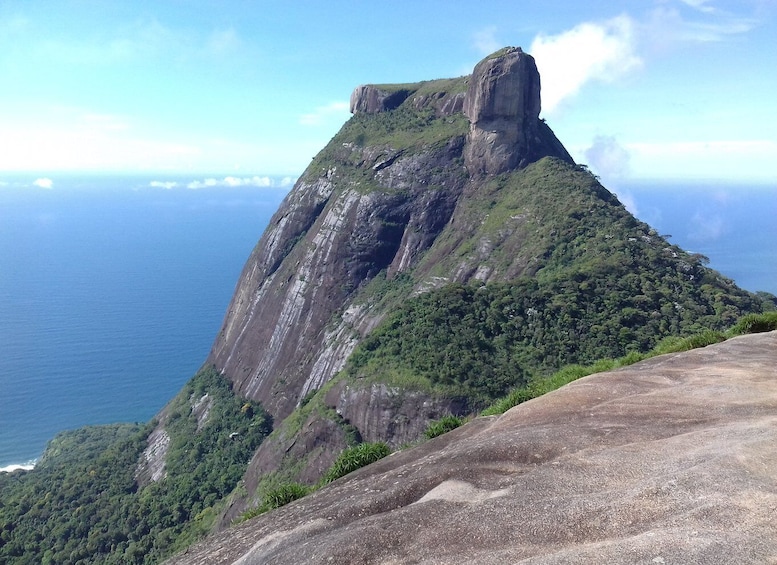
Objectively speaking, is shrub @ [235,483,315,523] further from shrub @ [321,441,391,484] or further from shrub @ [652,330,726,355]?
shrub @ [652,330,726,355]

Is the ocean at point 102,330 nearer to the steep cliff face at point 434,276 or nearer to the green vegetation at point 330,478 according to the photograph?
the steep cliff face at point 434,276

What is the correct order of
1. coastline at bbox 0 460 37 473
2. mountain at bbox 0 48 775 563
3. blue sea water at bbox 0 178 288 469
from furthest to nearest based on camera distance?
blue sea water at bbox 0 178 288 469 < coastline at bbox 0 460 37 473 < mountain at bbox 0 48 775 563

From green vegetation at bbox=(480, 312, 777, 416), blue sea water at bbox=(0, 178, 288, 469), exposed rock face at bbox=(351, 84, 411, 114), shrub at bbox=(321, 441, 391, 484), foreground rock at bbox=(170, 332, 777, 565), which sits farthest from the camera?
blue sea water at bbox=(0, 178, 288, 469)

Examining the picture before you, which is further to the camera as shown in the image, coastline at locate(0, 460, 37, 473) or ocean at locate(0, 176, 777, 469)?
ocean at locate(0, 176, 777, 469)

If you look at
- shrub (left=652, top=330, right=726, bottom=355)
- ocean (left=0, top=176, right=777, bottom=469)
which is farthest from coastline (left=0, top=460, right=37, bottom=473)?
shrub (left=652, top=330, right=726, bottom=355)

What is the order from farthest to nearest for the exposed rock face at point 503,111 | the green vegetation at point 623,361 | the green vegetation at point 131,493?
1. the exposed rock face at point 503,111
2. the green vegetation at point 131,493
3. the green vegetation at point 623,361

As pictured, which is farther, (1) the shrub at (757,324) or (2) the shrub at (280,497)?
(1) the shrub at (757,324)

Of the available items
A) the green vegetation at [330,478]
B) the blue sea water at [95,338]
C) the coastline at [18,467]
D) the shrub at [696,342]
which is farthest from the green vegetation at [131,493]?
the shrub at [696,342]
